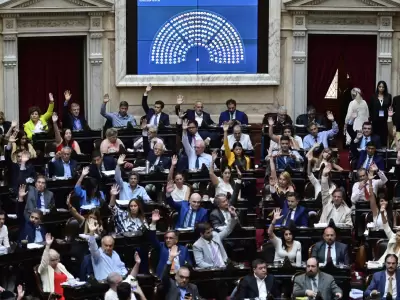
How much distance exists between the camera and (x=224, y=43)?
29062 mm

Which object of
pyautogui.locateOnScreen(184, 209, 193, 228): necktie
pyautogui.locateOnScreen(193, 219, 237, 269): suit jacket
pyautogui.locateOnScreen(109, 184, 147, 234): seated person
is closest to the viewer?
pyautogui.locateOnScreen(193, 219, 237, 269): suit jacket

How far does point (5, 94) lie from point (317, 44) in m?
6.13

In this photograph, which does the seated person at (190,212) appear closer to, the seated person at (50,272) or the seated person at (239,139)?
the seated person at (50,272)

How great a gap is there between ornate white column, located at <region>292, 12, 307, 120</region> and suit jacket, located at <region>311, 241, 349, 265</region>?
8.58 meters

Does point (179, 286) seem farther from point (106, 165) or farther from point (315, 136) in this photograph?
point (315, 136)

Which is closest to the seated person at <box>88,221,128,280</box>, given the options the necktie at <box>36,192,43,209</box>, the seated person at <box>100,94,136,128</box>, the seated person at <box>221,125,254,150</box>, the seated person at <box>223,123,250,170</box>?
the necktie at <box>36,192,43,209</box>

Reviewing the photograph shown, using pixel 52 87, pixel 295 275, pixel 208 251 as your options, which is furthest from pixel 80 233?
pixel 52 87

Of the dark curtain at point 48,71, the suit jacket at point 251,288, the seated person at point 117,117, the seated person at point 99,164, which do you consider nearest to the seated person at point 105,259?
the suit jacket at point 251,288

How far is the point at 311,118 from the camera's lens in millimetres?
27469

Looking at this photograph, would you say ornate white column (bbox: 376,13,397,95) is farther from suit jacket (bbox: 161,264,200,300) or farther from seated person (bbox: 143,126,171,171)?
suit jacket (bbox: 161,264,200,300)

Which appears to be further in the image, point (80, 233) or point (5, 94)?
point (5, 94)

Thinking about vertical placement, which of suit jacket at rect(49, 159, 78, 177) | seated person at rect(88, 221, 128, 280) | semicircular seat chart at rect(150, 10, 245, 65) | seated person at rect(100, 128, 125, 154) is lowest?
seated person at rect(88, 221, 128, 280)

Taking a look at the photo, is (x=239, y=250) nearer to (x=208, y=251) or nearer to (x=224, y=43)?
(x=208, y=251)

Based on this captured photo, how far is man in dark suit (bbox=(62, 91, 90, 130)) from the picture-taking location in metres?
27.0
